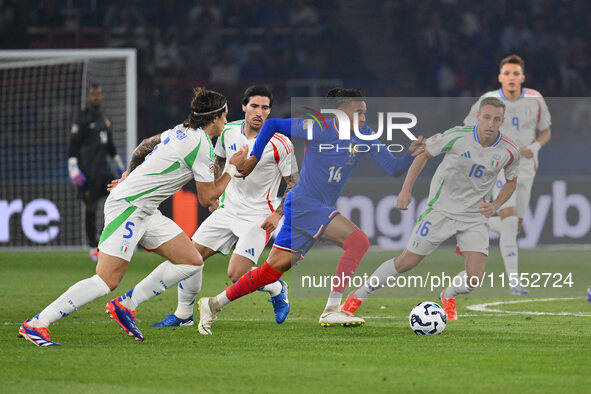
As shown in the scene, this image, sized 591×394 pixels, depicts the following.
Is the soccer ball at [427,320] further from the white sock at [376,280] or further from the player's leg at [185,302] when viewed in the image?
the player's leg at [185,302]

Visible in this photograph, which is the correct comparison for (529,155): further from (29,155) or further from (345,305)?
(29,155)

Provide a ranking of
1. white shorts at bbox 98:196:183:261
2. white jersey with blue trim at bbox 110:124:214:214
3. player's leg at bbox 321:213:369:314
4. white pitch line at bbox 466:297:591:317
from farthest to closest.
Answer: white pitch line at bbox 466:297:591:317
player's leg at bbox 321:213:369:314
white jersey with blue trim at bbox 110:124:214:214
white shorts at bbox 98:196:183:261

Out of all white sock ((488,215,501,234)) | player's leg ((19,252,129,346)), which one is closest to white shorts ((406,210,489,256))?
player's leg ((19,252,129,346))

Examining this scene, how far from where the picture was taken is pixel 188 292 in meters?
7.84

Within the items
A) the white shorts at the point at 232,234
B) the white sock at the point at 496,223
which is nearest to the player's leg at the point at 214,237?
the white shorts at the point at 232,234

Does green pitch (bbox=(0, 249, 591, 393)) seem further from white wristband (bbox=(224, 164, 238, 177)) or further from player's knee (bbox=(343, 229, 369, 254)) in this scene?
white wristband (bbox=(224, 164, 238, 177))

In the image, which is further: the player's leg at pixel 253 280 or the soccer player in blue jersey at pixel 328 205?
the soccer player in blue jersey at pixel 328 205

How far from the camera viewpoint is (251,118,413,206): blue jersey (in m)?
7.73

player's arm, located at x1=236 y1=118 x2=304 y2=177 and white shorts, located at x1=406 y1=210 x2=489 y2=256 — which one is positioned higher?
player's arm, located at x1=236 y1=118 x2=304 y2=177

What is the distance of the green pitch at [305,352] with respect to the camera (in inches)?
207

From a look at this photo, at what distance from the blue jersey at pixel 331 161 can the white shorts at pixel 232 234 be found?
2.02ft

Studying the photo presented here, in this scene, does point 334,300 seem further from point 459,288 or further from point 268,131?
point 268,131

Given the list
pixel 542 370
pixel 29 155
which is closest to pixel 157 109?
pixel 29 155

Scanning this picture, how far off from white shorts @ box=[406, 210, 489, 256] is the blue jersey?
2.17ft
